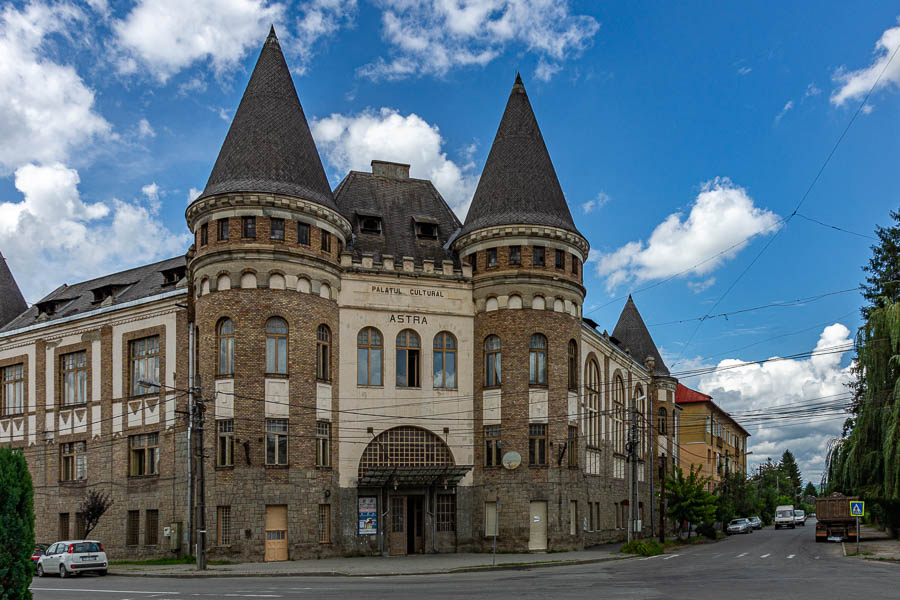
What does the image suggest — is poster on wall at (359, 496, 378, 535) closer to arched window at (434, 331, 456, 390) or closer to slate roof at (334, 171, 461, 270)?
arched window at (434, 331, 456, 390)

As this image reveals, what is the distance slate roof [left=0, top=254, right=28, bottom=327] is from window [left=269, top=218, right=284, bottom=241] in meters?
24.6

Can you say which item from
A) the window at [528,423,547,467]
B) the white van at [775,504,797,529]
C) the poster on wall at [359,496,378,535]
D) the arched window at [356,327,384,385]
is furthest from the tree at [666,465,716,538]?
the white van at [775,504,797,529]

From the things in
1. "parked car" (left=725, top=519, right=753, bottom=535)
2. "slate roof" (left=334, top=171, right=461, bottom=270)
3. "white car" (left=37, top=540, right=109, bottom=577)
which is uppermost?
"slate roof" (left=334, top=171, right=461, bottom=270)

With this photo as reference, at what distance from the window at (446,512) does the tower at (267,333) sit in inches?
202

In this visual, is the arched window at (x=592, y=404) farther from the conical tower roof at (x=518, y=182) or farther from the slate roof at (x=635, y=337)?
the slate roof at (x=635, y=337)

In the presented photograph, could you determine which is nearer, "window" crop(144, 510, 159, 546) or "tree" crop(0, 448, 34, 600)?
"tree" crop(0, 448, 34, 600)

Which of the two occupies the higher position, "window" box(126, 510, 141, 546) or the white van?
"window" box(126, 510, 141, 546)

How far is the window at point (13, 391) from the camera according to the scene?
1795 inches

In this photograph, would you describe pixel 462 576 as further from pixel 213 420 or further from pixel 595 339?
pixel 595 339

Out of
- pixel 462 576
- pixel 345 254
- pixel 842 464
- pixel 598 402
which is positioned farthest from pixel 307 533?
pixel 842 464

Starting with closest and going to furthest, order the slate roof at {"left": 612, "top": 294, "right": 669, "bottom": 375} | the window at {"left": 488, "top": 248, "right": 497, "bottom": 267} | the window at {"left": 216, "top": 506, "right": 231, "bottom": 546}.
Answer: the window at {"left": 216, "top": 506, "right": 231, "bottom": 546} < the window at {"left": 488, "top": 248, "right": 497, "bottom": 267} < the slate roof at {"left": 612, "top": 294, "right": 669, "bottom": 375}

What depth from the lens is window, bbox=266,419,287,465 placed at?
115ft

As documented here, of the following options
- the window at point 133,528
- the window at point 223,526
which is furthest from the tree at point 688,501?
the window at point 133,528

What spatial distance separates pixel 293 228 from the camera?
1430 inches
